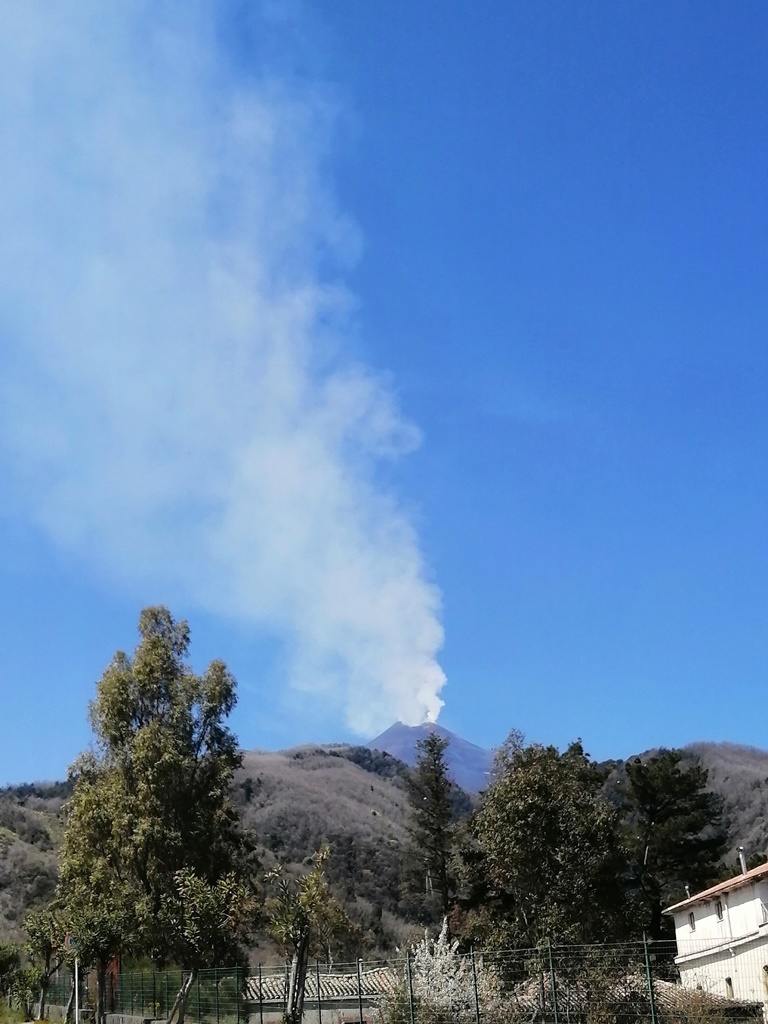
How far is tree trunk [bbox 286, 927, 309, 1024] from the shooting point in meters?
25.9

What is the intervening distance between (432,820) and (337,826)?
6020cm

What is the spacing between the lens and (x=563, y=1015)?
24.1m

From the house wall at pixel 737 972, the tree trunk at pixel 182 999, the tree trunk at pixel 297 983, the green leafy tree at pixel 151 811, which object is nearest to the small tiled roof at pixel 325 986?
the green leafy tree at pixel 151 811

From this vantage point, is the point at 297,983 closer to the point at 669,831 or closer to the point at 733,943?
the point at 733,943

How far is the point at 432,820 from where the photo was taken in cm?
6312

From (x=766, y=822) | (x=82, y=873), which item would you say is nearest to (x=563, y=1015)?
(x=82, y=873)

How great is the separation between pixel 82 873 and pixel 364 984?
518 inches

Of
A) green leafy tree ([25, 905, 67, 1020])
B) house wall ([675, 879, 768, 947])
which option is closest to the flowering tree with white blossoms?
house wall ([675, 879, 768, 947])

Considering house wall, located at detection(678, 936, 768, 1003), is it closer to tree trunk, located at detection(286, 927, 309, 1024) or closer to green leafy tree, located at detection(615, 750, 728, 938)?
tree trunk, located at detection(286, 927, 309, 1024)

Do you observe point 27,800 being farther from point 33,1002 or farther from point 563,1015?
point 563,1015

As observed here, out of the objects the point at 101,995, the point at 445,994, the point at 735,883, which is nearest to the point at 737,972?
the point at 735,883

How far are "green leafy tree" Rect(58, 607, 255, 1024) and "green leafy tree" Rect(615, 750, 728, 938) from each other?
22675mm

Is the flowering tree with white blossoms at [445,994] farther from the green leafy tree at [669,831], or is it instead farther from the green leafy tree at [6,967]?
the green leafy tree at [6,967]

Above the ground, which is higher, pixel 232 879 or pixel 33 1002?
pixel 232 879
